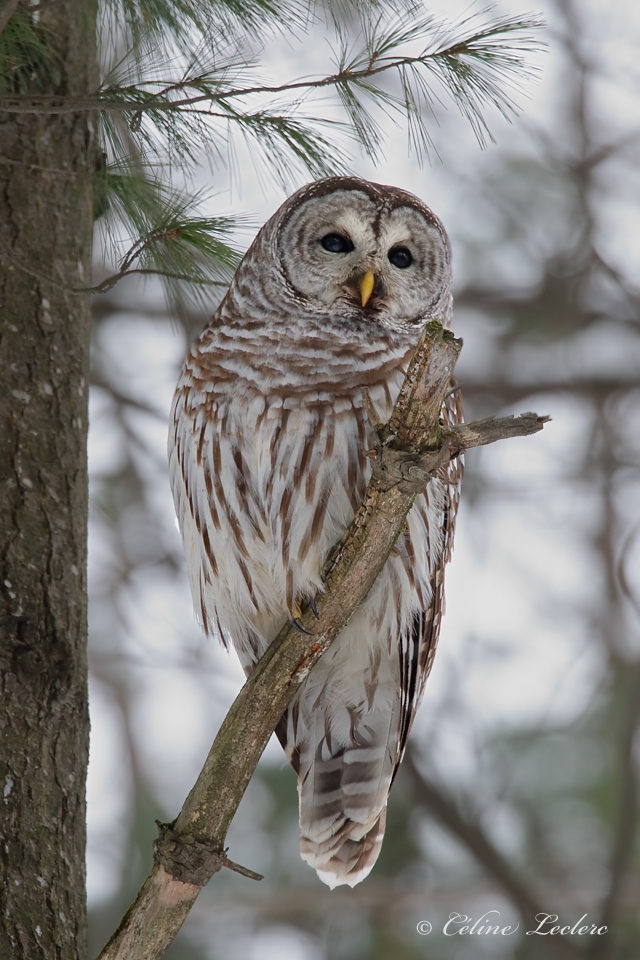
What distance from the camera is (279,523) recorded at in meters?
3.09

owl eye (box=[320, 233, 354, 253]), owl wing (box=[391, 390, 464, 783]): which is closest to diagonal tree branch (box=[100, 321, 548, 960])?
owl wing (box=[391, 390, 464, 783])

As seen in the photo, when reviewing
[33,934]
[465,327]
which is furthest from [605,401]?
[33,934]

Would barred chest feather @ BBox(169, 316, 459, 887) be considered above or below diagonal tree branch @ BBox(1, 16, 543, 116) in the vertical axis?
below

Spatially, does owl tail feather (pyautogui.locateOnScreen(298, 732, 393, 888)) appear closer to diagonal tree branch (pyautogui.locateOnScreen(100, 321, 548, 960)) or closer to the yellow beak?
diagonal tree branch (pyautogui.locateOnScreen(100, 321, 548, 960))

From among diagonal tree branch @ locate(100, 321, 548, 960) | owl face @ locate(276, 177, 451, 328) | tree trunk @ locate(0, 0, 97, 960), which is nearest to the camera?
diagonal tree branch @ locate(100, 321, 548, 960)

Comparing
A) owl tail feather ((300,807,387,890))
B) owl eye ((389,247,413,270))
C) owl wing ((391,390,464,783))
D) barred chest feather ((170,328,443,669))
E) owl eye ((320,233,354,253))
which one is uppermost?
owl eye ((320,233,354,253))

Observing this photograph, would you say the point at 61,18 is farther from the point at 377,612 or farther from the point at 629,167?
the point at 629,167

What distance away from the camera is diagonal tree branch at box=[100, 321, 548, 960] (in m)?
2.29

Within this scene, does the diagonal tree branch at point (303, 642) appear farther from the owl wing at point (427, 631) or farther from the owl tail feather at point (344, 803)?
the owl tail feather at point (344, 803)

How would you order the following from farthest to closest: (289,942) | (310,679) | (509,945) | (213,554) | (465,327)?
(465,327) < (289,942) < (509,945) < (310,679) < (213,554)

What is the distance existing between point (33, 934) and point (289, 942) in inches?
163

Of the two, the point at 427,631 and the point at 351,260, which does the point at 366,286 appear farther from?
the point at 427,631

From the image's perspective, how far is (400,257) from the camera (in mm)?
3617

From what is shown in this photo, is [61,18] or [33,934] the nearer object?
[33,934]
